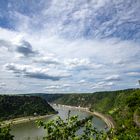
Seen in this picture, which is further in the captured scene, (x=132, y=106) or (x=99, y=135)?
(x=132, y=106)

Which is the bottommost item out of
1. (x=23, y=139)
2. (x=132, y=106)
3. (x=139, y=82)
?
(x=23, y=139)

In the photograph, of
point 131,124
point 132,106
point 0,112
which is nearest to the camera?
point 131,124

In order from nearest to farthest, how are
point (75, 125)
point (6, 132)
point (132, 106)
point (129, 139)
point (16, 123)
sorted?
point (75, 125) < point (6, 132) < point (129, 139) < point (132, 106) < point (16, 123)

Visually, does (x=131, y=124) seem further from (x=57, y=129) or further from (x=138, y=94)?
(x=57, y=129)

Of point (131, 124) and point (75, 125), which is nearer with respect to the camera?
point (75, 125)

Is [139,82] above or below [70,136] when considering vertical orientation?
above

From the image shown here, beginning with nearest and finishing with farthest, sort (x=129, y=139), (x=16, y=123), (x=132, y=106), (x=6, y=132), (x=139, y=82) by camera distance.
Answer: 1. (x=6, y=132)
2. (x=129, y=139)
3. (x=132, y=106)
4. (x=139, y=82)
5. (x=16, y=123)

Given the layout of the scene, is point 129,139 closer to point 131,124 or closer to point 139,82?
point 131,124

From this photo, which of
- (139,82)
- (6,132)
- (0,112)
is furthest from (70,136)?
(0,112)

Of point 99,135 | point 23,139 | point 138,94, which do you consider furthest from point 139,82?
point 99,135
